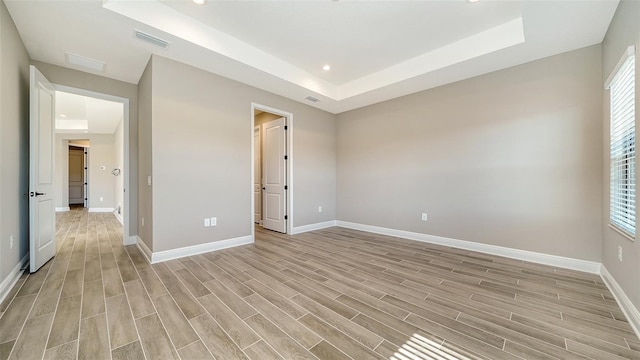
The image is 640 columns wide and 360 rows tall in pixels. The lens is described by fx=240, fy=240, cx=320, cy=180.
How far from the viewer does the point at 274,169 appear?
523 centimetres

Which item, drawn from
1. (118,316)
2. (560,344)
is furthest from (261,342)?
(560,344)

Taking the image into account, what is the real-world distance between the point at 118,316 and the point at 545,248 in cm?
473

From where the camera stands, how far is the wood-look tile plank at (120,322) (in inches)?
65.1

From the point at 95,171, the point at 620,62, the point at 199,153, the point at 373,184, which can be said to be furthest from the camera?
the point at 95,171

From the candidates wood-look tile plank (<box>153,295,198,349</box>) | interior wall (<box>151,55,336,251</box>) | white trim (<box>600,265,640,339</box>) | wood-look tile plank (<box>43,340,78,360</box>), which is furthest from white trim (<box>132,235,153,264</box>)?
white trim (<box>600,265,640,339</box>)

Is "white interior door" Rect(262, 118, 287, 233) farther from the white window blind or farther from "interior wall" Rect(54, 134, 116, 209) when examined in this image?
"interior wall" Rect(54, 134, 116, 209)

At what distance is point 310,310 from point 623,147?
3247 mm

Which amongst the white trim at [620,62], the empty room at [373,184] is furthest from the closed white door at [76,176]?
the white trim at [620,62]

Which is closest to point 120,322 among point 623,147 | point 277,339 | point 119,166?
point 277,339

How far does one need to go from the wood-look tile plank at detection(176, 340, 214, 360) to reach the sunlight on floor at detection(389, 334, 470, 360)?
116 cm

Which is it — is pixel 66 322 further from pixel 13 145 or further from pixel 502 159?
pixel 502 159

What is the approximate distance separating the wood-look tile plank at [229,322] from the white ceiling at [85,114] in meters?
5.19

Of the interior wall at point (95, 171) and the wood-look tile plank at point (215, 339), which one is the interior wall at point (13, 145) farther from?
the interior wall at point (95, 171)

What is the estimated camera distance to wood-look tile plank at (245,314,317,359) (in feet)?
4.99
